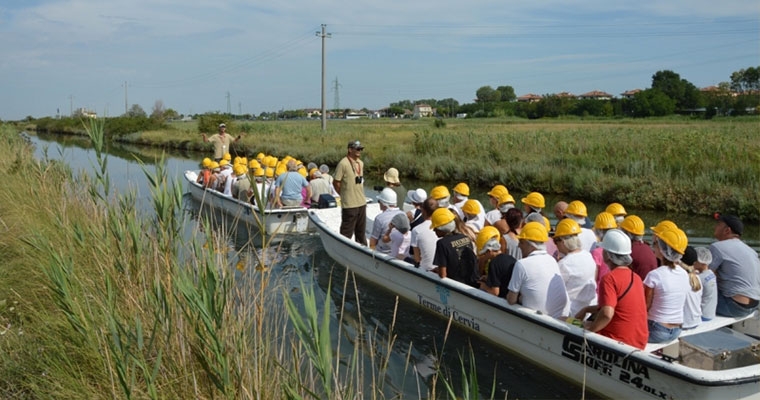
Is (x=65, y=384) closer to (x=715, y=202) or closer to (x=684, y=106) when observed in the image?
(x=715, y=202)

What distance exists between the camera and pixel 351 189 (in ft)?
32.4

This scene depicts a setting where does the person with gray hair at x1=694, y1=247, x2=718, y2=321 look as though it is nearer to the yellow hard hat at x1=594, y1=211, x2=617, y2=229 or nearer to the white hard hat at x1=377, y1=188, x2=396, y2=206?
the yellow hard hat at x1=594, y1=211, x2=617, y2=229

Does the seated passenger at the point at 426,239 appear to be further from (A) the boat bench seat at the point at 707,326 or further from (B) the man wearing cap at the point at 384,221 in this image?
(A) the boat bench seat at the point at 707,326

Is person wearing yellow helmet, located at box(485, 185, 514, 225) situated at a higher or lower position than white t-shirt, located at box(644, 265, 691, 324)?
higher

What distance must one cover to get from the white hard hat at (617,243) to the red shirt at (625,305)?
155 mm

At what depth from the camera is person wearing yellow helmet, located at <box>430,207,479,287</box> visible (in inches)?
274

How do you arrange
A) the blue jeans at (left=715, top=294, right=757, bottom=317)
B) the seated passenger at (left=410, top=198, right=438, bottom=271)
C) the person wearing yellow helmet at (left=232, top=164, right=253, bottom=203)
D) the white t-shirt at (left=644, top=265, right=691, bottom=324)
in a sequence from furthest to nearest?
1. the person wearing yellow helmet at (left=232, top=164, right=253, bottom=203)
2. the seated passenger at (left=410, top=198, right=438, bottom=271)
3. the blue jeans at (left=715, top=294, right=757, bottom=317)
4. the white t-shirt at (left=644, top=265, right=691, bottom=324)

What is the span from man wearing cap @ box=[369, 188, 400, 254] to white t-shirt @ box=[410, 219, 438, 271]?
0.76 meters

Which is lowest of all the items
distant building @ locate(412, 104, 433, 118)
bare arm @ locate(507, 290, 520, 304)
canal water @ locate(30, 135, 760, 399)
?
canal water @ locate(30, 135, 760, 399)

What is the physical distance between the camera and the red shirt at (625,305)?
5070mm

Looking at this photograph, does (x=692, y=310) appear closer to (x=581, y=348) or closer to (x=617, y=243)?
(x=581, y=348)

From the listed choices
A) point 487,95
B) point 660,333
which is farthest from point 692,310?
point 487,95

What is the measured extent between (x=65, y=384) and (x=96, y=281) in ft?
5.40

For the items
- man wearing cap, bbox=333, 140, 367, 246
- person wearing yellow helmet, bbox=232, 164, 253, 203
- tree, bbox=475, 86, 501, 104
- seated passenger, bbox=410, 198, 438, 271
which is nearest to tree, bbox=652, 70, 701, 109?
tree, bbox=475, 86, 501, 104
